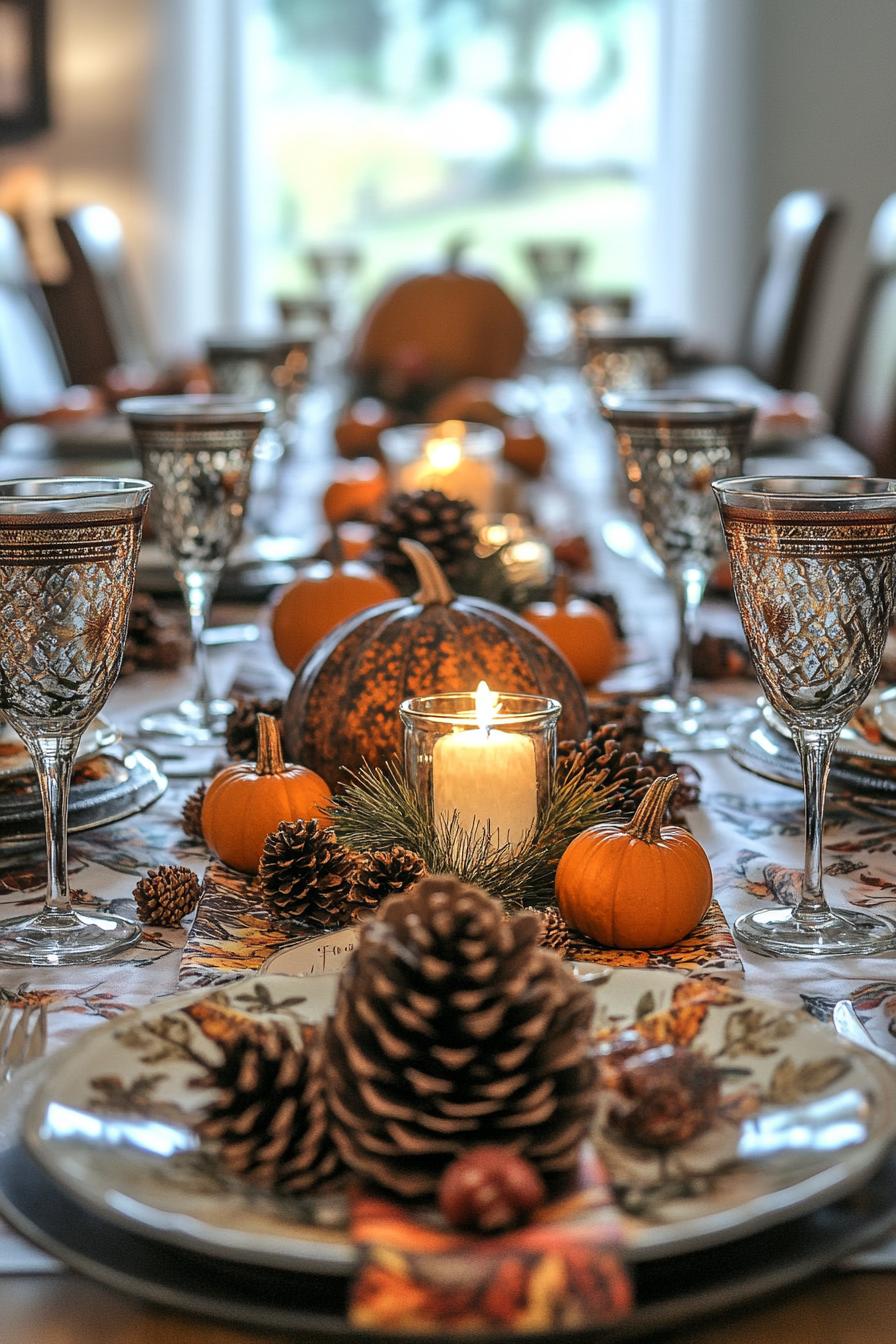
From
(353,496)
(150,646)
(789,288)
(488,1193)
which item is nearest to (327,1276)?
(488,1193)

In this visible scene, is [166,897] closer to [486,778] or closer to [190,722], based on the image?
[486,778]

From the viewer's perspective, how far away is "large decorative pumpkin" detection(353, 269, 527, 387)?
2.96 metres

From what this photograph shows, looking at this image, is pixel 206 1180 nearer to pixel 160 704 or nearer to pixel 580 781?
pixel 580 781

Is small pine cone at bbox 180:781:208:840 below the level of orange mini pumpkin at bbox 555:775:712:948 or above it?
below

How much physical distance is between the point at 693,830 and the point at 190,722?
37 centimetres

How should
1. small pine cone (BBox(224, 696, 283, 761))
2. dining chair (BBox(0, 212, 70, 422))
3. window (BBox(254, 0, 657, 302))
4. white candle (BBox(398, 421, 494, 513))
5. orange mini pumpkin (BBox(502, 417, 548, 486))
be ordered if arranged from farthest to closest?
window (BBox(254, 0, 657, 302))
dining chair (BBox(0, 212, 70, 422))
orange mini pumpkin (BBox(502, 417, 548, 486))
white candle (BBox(398, 421, 494, 513))
small pine cone (BBox(224, 696, 283, 761))

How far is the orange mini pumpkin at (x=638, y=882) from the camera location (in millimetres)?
636

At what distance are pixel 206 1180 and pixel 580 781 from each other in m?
0.34

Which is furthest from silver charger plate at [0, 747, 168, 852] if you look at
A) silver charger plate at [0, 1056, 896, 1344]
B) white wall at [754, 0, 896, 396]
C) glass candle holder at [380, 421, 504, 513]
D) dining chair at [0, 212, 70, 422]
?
white wall at [754, 0, 896, 396]

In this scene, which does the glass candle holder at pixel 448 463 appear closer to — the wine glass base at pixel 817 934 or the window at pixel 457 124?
the wine glass base at pixel 817 934

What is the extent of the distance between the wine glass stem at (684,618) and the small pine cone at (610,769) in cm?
34

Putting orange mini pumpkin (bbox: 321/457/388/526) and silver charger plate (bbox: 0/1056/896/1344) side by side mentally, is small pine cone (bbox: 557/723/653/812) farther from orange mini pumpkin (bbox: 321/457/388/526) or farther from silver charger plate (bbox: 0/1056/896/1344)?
orange mini pumpkin (bbox: 321/457/388/526)

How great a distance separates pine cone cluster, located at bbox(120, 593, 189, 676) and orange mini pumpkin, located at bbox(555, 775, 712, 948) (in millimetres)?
636

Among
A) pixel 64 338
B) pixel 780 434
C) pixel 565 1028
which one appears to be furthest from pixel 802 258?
pixel 565 1028
